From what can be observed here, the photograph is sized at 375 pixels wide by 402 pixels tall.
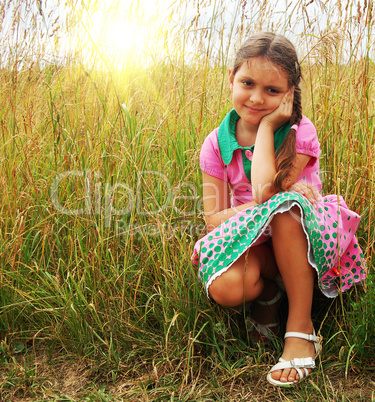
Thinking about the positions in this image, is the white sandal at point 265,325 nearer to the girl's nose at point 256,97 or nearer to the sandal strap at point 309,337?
the sandal strap at point 309,337

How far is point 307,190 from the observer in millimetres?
1441

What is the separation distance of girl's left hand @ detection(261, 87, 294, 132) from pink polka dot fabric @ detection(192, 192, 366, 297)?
28 cm

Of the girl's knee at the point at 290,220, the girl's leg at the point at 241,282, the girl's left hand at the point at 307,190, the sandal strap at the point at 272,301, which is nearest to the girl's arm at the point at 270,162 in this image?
the girl's left hand at the point at 307,190

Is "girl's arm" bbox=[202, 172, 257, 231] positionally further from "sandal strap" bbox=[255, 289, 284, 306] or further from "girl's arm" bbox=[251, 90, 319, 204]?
"sandal strap" bbox=[255, 289, 284, 306]

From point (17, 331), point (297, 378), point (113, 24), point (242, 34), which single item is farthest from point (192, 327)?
point (242, 34)

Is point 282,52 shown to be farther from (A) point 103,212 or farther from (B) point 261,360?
(B) point 261,360

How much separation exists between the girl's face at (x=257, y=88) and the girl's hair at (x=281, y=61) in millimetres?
21

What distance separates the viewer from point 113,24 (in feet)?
6.41

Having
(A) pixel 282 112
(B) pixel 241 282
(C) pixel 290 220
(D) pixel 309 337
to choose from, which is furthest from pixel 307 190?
(D) pixel 309 337

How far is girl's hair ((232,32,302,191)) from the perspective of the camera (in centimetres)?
142

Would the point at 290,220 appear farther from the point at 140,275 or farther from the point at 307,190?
the point at 140,275

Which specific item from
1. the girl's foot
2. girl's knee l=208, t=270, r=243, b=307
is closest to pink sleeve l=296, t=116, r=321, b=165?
girl's knee l=208, t=270, r=243, b=307

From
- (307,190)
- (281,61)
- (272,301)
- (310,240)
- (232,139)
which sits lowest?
(272,301)

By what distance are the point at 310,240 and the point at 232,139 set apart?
0.48 meters
